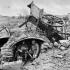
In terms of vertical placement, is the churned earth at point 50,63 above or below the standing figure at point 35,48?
below

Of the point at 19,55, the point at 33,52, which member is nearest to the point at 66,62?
the point at 33,52

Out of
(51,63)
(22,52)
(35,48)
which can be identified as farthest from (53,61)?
(22,52)

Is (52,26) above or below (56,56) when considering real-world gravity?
above

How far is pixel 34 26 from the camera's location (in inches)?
450

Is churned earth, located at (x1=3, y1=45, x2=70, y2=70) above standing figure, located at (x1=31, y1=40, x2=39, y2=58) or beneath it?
beneath

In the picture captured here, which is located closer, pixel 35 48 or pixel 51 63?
pixel 51 63

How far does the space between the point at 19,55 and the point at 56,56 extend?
109 inches

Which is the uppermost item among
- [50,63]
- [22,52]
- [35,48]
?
[35,48]

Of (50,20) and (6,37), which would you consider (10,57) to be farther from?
(50,20)

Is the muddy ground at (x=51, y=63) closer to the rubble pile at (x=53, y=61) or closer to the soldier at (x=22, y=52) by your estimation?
the rubble pile at (x=53, y=61)

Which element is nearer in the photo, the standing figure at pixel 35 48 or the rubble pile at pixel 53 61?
the rubble pile at pixel 53 61

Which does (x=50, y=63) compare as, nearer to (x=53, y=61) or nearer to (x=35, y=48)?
(x=53, y=61)

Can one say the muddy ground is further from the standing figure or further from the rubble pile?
the standing figure

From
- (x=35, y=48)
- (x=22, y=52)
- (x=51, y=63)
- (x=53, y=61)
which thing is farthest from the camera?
(x=35, y=48)
